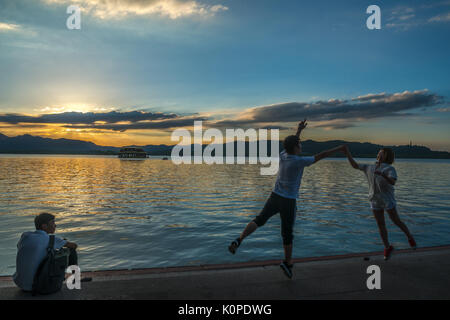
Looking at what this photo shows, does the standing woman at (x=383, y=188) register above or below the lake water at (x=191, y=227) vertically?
above

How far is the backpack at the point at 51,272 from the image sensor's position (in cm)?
432

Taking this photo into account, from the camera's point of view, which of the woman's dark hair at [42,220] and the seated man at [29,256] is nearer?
the seated man at [29,256]

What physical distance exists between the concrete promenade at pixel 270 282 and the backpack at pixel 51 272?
0.36 ft

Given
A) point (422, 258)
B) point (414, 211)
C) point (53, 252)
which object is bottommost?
point (414, 211)

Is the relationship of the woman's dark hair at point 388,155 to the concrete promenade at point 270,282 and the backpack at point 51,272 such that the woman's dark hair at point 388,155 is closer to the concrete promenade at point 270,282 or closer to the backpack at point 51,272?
the concrete promenade at point 270,282

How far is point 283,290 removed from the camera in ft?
15.0

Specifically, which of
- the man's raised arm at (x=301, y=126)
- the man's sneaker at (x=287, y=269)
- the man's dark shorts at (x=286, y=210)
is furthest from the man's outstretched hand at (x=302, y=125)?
the man's sneaker at (x=287, y=269)

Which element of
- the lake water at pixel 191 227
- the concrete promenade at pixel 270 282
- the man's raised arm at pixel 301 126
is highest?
the man's raised arm at pixel 301 126

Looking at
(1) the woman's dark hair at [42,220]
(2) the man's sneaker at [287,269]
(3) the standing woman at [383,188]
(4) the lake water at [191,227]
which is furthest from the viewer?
(4) the lake water at [191,227]

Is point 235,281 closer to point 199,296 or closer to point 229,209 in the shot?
point 199,296

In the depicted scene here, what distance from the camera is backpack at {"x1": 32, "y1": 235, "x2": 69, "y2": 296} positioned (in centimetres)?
432
